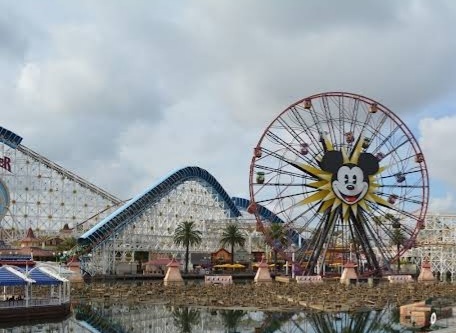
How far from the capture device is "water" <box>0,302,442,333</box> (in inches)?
1373

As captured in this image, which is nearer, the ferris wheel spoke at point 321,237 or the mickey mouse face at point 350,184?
the mickey mouse face at point 350,184

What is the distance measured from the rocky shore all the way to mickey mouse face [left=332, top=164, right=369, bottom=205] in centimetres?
894

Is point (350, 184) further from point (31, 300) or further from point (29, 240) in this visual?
point (29, 240)

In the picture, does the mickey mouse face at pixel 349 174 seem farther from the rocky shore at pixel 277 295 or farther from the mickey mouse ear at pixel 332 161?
the rocky shore at pixel 277 295

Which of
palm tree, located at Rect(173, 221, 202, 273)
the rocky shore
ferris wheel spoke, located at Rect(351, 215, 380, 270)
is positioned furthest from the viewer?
palm tree, located at Rect(173, 221, 202, 273)

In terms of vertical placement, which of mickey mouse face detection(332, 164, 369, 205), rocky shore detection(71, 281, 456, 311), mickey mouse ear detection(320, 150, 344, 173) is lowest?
rocky shore detection(71, 281, 456, 311)

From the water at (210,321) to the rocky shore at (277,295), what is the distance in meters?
2.61

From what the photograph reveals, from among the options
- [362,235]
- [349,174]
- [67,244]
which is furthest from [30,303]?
[67,244]

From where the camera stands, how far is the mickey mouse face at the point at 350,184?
66.0 metres

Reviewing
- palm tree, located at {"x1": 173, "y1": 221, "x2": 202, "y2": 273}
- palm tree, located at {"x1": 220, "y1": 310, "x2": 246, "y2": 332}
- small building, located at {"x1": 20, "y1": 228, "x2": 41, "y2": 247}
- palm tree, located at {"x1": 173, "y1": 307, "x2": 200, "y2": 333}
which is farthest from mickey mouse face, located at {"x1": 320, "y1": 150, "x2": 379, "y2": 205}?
small building, located at {"x1": 20, "y1": 228, "x2": 41, "y2": 247}

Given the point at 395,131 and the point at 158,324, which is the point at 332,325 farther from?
the point at 395,131

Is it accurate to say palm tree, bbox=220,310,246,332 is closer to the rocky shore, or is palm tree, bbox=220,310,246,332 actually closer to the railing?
the rocky shore

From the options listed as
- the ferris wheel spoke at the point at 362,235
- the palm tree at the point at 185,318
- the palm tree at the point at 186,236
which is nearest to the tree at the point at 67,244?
the palm tree at the point at 186,236

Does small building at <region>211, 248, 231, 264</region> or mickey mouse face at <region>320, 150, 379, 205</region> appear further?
small building at <region>211, 248, 231, 264</region>
